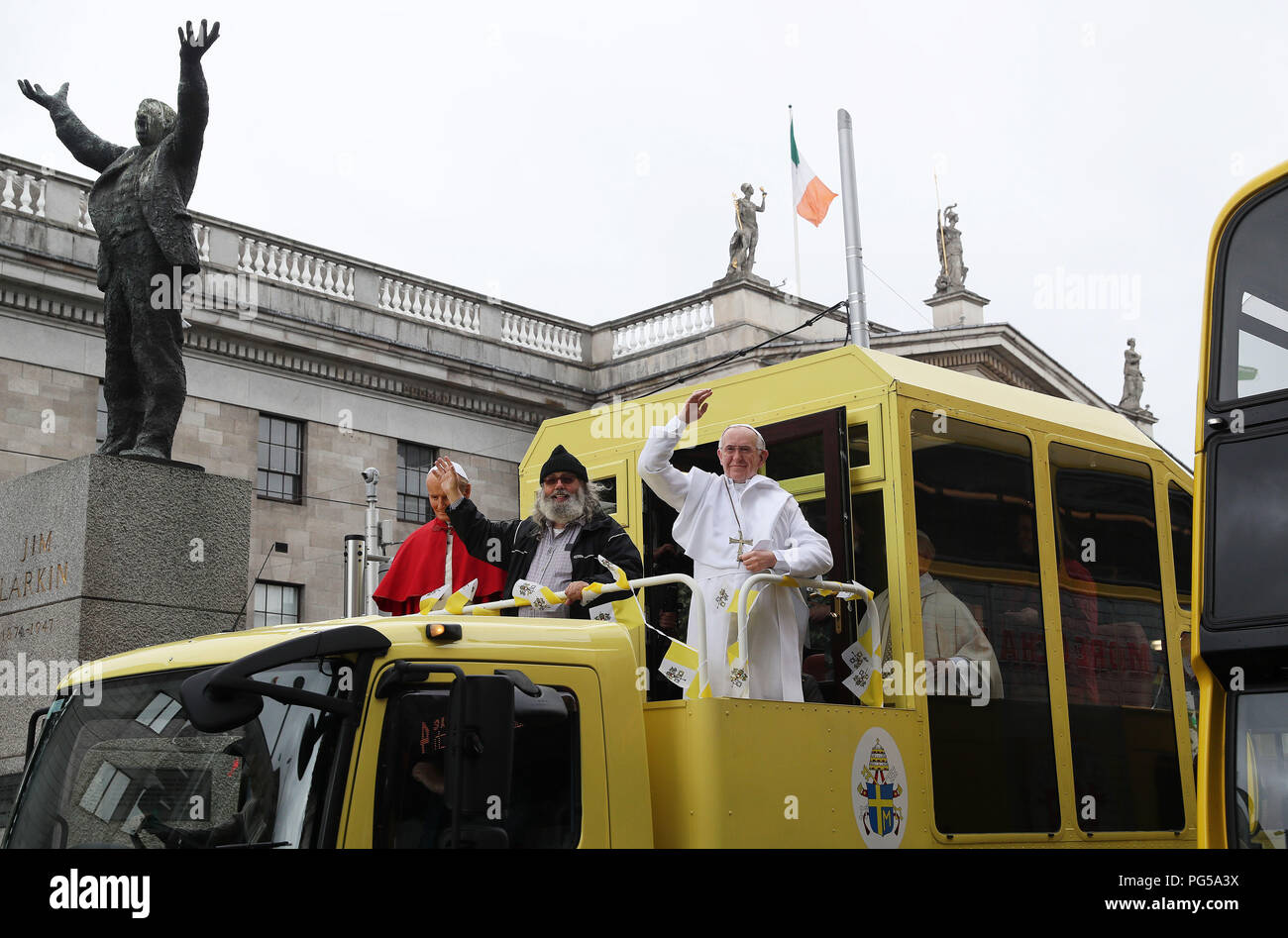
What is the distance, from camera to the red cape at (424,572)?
712cm

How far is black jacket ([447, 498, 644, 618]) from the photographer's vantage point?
6.42 meters

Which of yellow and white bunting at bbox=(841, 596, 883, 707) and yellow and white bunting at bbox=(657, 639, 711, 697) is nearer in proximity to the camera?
yellow and white bunting at bbox=(657, 639, 711, 697)

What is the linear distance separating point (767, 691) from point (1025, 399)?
2.59 meters

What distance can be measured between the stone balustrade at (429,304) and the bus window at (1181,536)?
24311mm

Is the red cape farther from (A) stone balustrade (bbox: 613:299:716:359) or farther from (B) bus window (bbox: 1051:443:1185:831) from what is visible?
(A) stone balustrade (bbox: 613:299:716:359)

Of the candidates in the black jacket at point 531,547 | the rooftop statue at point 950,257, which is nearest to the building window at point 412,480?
the rooftop statue at point 950,257

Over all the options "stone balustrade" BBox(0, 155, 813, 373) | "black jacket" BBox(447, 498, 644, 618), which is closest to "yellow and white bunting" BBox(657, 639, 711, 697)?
"black jacket" BBox(447, 498, 644, 618)

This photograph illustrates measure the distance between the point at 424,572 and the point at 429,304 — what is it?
25.7 m

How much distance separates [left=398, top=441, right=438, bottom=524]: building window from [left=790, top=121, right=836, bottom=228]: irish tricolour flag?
9931mm

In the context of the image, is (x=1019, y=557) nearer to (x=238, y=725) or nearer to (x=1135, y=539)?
(x=1135, y=539)

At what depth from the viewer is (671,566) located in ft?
27.0

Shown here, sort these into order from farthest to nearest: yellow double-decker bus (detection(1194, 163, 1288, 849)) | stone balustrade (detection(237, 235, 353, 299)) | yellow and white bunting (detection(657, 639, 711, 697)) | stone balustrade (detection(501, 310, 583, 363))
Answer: stone balustrade (detection(501, 310, 583, 363)) < stone balustrade (detection(237, 235, 353, 299)) < yellow and white bunting (detection(657, 639, 711, 697)) < yellow double-decker bus (detection(1194, 163, 1288, 849))

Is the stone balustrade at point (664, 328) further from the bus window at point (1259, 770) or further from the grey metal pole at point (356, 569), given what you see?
the bus window at point (1259, 770)
